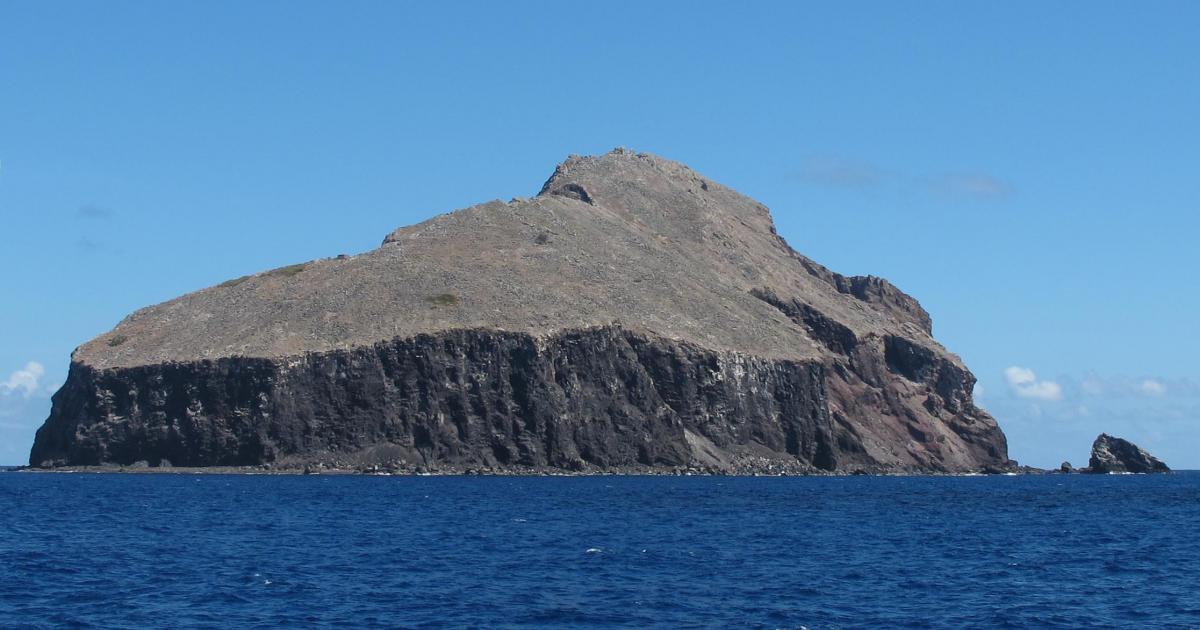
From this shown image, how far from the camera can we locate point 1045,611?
5041 centimetres

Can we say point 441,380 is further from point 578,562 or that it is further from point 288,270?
point 578,562

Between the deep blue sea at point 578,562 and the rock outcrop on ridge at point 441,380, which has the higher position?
the rock outcrop on ridge at point 441,380

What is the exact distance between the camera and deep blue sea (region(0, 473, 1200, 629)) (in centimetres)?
4809

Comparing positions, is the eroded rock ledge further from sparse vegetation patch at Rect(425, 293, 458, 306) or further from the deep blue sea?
the deep blue sea

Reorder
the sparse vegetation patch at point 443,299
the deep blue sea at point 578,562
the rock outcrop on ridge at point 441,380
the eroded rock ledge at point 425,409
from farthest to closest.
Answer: the sparse vegetation patch at point 443,299, the rock outcrop on ridge at point 441,380, the eroded rock ledge at point 425,409, the deep blue sea at point 578,562

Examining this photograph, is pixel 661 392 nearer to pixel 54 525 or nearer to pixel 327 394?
pixel 327 394

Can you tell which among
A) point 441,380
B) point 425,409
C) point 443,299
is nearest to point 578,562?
point 425,409

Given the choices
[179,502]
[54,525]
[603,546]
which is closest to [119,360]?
[179,502]

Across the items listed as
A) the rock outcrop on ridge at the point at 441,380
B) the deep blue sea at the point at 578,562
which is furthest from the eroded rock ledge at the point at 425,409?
the deep blue sea at the point at 578,562

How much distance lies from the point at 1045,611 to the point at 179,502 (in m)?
67.7

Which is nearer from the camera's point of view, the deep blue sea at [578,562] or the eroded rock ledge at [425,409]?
the deep blue sea at [578,562]

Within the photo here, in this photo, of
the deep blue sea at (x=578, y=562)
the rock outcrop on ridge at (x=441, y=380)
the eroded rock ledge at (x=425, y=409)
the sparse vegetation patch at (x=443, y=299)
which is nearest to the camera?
the deep blue sea at (x=578, y=562)

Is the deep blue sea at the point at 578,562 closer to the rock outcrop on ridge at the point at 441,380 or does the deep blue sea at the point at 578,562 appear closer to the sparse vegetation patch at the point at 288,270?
the rock outcrop on ridge at the point at 441,380

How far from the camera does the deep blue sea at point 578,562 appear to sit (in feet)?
158
